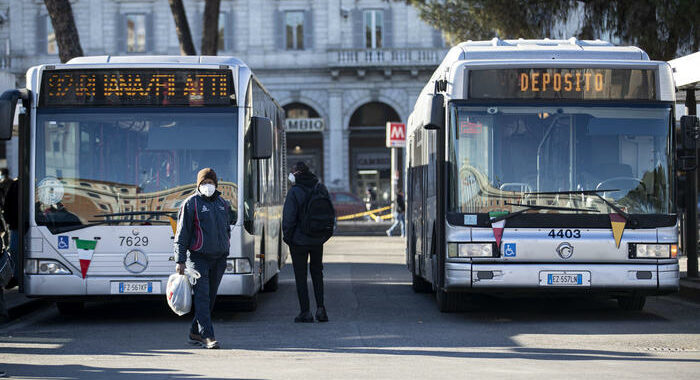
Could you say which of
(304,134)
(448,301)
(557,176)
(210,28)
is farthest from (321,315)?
(304,134)

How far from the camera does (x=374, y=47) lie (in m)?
49.2

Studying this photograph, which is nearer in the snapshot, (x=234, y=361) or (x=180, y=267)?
(x=234, y=361)

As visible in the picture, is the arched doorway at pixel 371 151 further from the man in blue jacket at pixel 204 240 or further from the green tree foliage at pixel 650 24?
the man in blue jacket at pixel 204 240

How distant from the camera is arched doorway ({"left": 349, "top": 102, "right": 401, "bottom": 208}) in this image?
4988cm

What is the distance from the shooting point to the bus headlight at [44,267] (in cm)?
1169

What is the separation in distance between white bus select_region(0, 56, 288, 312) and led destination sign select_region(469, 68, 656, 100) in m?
2.47

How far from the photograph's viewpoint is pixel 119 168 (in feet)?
38.3

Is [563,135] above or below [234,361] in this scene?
above

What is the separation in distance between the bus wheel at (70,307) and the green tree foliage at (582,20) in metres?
11.7

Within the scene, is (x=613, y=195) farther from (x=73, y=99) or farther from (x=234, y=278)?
(x=73, y=99)

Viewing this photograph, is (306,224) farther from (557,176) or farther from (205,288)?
(557,176)

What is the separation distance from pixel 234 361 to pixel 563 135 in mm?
4220

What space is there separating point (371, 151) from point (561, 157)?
39016mm

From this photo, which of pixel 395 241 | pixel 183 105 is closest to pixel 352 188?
pixel 395 241
